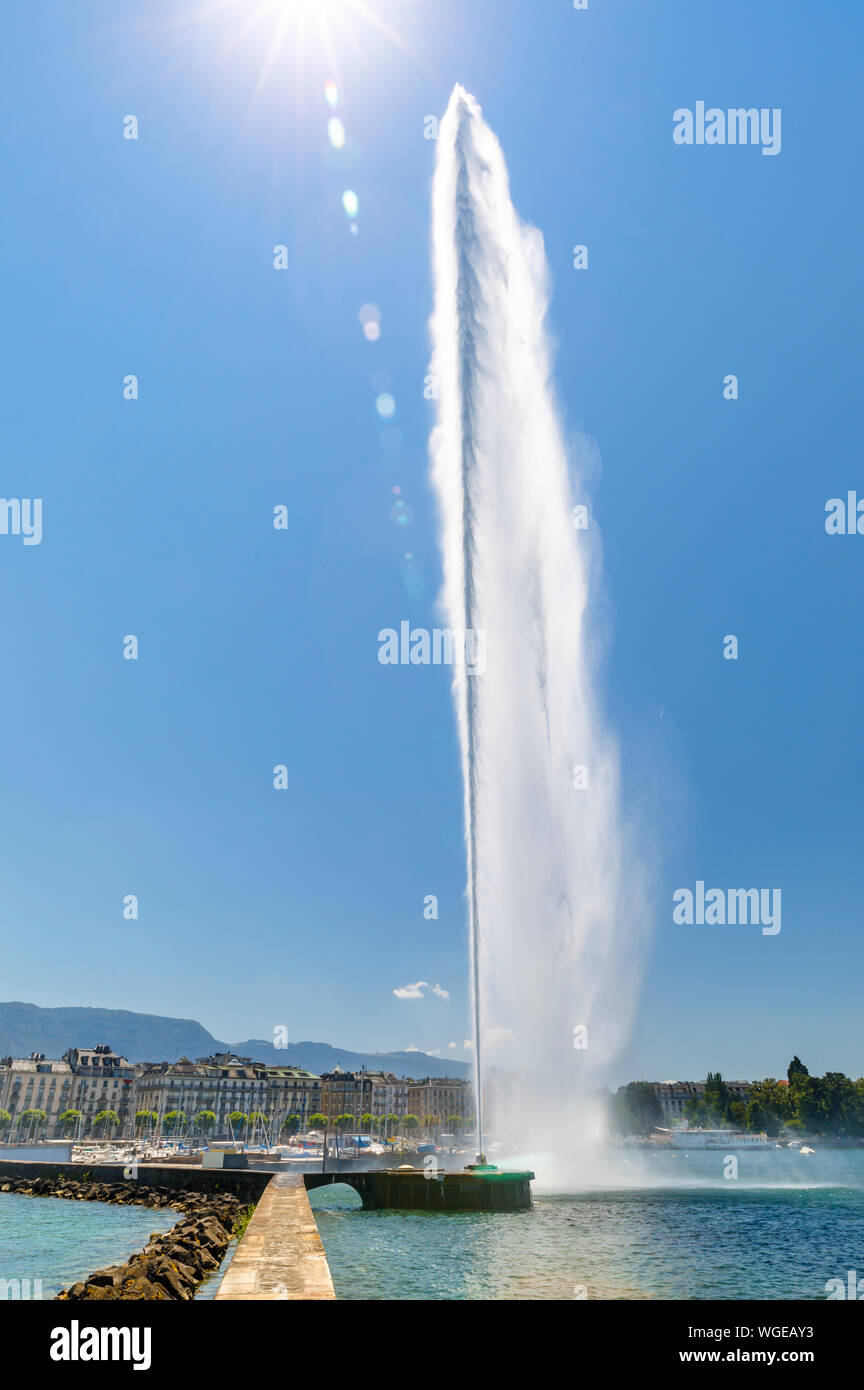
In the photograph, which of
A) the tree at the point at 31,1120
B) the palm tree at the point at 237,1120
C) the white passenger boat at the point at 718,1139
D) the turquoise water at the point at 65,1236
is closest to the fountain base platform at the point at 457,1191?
the turquoise water at the point at 65,1236

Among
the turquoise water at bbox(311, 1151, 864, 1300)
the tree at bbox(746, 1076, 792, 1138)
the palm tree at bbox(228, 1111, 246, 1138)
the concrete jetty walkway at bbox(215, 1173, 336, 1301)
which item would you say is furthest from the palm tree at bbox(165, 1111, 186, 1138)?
the concrete jetty walkway at bbox(215, 1173, 336, 1301)

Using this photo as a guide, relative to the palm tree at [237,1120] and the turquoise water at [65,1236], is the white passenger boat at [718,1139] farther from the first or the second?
the turquoise water at [65,1236]

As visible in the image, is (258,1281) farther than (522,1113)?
No

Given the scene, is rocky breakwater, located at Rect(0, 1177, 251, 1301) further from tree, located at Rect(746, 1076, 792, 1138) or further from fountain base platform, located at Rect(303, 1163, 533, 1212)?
tree, located at Rect(746, 1076, 792, 1138)
